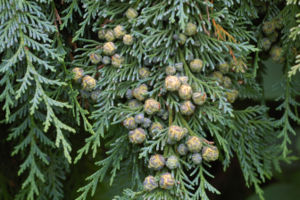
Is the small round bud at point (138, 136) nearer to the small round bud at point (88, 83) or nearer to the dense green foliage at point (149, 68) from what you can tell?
the dense green foliage at point (149, 68)

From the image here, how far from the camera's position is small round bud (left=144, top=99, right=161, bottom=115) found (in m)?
0.69

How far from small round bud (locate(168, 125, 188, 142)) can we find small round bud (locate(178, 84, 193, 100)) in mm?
64

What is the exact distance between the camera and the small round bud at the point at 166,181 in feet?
2.19

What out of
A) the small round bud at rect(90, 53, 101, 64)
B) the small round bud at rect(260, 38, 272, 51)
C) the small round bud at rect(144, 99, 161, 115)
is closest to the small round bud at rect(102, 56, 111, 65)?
the small round bud at rect(90, 53, 101, 64)

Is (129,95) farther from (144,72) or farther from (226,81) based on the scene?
(226,81)

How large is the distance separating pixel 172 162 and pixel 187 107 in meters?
0.11

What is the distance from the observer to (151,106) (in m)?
0.69

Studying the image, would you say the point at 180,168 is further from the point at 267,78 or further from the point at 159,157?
the point at 267,78

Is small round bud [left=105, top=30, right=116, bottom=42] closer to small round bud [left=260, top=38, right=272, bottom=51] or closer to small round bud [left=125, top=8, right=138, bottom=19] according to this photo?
small round bud [left=125, top=8, right=138, bottom=19]

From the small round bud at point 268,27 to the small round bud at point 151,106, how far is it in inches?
13.8

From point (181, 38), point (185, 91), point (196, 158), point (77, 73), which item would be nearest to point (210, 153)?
point (196, 158)

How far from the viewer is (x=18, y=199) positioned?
94 centimetres

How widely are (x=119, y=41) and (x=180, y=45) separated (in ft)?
0.47

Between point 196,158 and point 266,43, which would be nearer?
point 196,158
